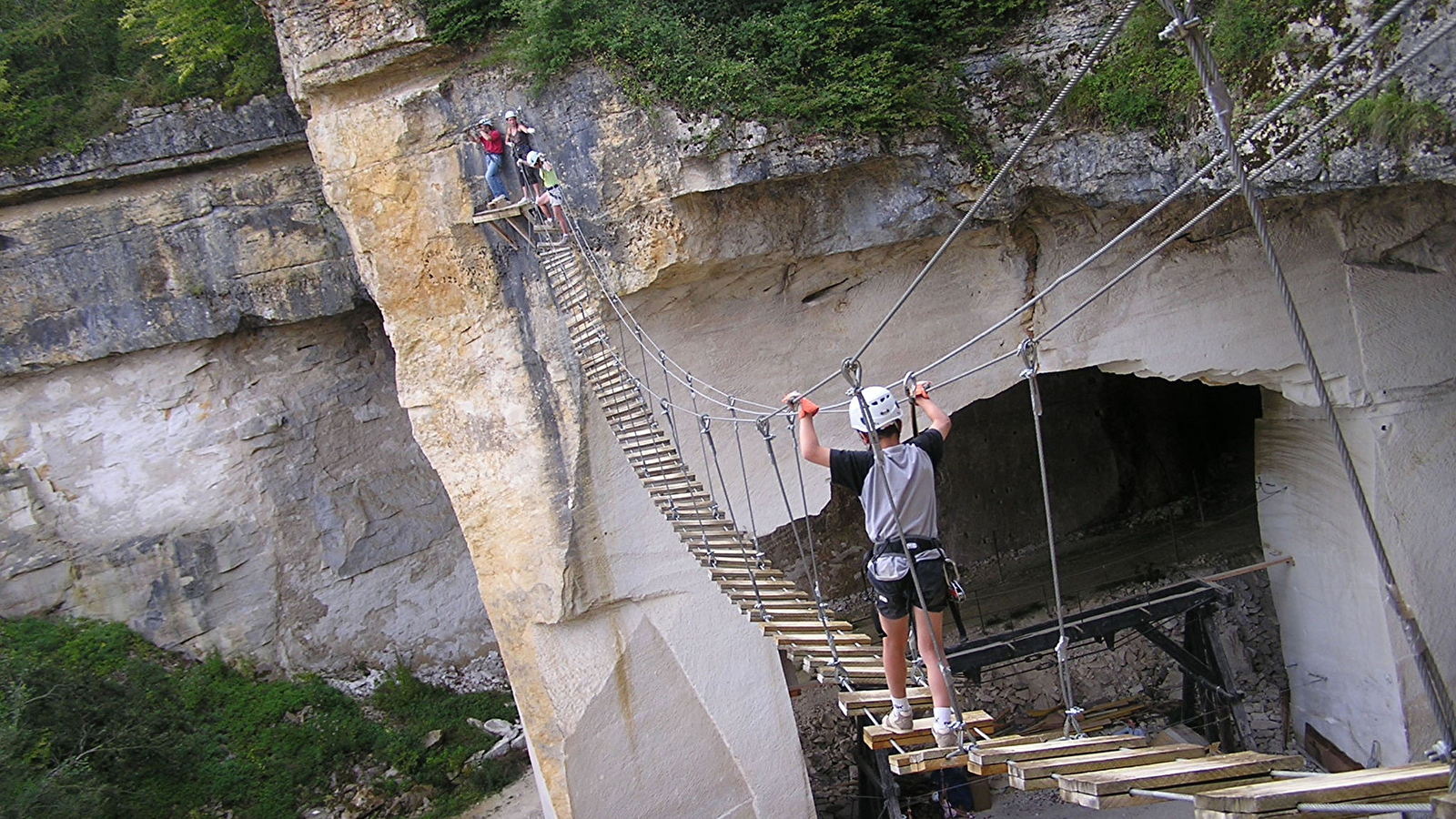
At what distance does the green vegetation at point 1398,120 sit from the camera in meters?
4.42

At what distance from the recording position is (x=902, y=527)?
3.21 meters

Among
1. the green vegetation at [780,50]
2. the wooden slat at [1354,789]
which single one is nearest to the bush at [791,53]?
the green vegetation at [780,50]

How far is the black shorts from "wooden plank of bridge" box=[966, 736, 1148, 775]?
439 mm

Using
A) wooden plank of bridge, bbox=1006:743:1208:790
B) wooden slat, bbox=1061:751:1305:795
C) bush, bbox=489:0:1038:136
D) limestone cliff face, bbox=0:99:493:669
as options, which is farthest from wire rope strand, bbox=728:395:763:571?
limestone cliff face, bbox=0:99:493:669

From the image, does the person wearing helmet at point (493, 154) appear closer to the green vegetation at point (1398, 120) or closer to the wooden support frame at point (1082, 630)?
the wooden support frame at point (1082, 630)

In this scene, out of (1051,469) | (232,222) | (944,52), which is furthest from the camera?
(1051,469)

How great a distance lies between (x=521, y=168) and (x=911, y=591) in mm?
3599

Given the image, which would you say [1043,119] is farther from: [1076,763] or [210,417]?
[210,417]

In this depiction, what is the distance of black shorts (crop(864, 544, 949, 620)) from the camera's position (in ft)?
10.7

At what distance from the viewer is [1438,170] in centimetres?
449

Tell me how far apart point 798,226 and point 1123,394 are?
217 inches

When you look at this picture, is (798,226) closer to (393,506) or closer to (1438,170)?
(1438,170)

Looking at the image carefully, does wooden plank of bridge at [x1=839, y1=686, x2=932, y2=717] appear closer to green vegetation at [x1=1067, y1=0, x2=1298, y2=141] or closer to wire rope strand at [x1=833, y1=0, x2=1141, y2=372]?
wire rope strand at [x1=833, y1=0, x2=1141, y2=372]

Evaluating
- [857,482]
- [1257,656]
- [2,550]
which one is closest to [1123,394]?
[1257,656]
